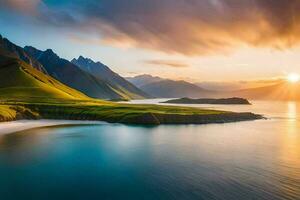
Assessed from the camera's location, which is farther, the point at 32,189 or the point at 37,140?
the point at 37,140

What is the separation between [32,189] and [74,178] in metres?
7.06

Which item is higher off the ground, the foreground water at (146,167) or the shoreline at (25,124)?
the shoreline at (25,124)

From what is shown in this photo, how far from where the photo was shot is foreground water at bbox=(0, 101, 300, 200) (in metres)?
42.1

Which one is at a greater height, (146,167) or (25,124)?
(25,124)

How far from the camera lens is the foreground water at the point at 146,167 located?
42.1m

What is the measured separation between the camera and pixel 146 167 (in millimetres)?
56781

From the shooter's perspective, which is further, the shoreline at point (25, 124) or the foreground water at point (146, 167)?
the shoreline at point (25, 124)

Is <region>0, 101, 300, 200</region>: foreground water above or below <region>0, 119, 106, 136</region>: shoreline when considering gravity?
below

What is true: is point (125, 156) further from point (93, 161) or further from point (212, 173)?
point (212, 173)

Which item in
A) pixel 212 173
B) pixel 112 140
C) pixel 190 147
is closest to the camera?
pixel 212 173

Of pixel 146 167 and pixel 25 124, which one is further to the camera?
pixel 25 124

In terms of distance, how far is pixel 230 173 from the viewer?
5250 centimetres

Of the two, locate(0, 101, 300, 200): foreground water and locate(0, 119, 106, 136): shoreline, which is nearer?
locate(0, 101, 300, 200): foreground water

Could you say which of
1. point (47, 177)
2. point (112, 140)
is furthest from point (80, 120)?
point (47, 177)
